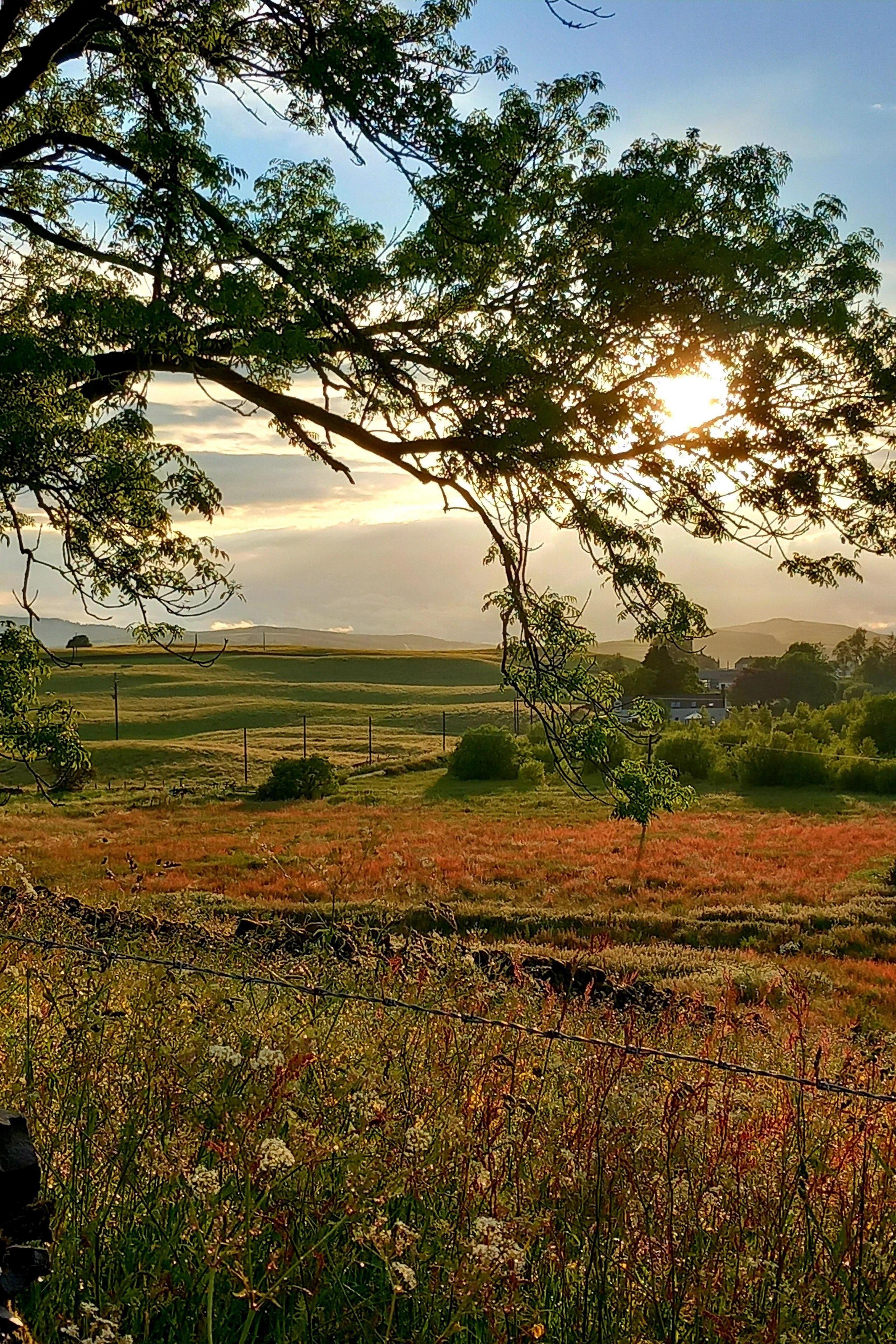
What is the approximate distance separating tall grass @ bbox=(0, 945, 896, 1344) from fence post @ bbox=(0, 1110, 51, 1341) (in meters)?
0.13

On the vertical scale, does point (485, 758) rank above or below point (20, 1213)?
below

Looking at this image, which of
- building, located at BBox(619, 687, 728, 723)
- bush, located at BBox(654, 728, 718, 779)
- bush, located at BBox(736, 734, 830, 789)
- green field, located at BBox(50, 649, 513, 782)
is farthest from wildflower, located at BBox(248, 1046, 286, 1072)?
building, located at BBox(619, 687, 728, 723)

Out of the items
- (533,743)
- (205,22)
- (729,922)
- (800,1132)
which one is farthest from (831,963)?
(533,743)

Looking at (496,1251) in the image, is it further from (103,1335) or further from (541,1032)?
(541,1032)

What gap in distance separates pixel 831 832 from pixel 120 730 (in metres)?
47.0

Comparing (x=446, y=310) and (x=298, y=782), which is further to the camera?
(x=298, y=782)

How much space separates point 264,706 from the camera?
79812mm

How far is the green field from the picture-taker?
53.5 metres

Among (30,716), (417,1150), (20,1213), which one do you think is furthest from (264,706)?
(417,1150)

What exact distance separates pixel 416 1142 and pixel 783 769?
43939 mm

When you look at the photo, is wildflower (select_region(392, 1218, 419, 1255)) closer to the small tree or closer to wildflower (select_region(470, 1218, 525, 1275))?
wildflower (select_region(470, 1218, 525, 1275))

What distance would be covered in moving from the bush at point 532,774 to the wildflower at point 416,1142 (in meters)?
42.5

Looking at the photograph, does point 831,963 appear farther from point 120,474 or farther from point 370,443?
point 120,474

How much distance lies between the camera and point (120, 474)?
11070mm
